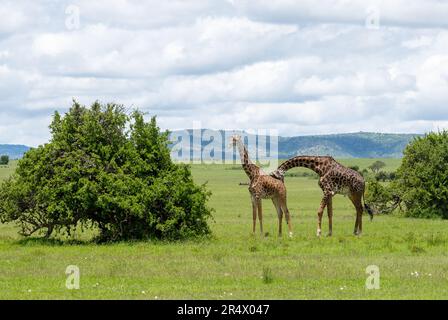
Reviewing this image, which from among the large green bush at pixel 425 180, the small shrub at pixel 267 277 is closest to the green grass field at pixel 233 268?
the small shrub at pixel 267 277

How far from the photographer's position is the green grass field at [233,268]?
16.5 meters

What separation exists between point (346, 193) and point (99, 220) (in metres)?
8.03

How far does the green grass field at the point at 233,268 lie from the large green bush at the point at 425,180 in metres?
11.8

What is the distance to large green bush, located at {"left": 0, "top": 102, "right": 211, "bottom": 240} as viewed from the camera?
25.4m

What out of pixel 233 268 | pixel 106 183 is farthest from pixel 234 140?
pixel 233 268

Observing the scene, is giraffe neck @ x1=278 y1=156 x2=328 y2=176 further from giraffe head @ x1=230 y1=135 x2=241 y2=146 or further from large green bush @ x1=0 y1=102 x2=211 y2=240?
large green bush @ x1=0 y1=102 x2=211 y2=240

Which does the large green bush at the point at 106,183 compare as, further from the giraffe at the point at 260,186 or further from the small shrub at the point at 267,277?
the small shrub at the point at 267,277

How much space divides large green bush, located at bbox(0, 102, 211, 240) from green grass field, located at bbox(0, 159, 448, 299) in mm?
897

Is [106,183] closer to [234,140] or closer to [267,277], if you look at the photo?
[234,140]

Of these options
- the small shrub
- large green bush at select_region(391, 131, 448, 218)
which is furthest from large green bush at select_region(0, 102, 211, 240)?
large green bush at select_region(391, 131, 448, 218)

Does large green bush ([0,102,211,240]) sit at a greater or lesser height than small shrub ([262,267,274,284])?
greater

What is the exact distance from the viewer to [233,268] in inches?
778

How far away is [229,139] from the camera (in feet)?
91.9
